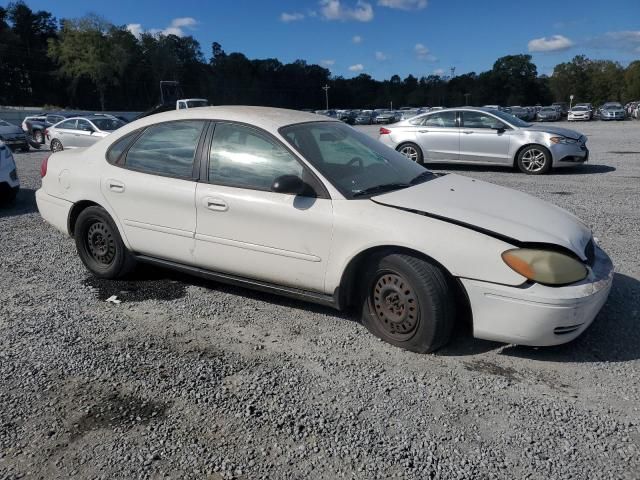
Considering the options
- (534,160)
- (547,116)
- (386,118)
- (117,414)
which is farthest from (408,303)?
(386,118)

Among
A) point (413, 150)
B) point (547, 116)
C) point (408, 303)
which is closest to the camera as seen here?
point (408, 303)

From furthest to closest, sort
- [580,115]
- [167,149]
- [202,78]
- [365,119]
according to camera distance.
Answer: [202,78] < [365,119] < [580,115] < [167,149]

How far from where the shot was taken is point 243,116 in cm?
425

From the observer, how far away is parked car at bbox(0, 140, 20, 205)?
8.44 m

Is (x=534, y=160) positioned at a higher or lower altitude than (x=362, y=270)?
higher

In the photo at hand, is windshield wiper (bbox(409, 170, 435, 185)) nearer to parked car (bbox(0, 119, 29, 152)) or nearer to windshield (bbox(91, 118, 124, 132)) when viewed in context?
windshield (bbox(91, 118, 124, 132))

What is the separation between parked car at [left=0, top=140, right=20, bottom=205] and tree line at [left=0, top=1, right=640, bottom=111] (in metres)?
79.6

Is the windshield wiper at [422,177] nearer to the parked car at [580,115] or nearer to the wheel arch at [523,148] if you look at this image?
the wheel arch at [523,148]

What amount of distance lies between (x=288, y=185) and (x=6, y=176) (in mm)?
6759

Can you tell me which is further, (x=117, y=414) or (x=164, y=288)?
(x=164, y=288)

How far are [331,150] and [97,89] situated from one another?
304ft

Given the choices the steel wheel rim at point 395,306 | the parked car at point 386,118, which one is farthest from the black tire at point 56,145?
the parked car at point 386,118

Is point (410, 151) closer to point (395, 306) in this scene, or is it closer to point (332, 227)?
point (332, 227)

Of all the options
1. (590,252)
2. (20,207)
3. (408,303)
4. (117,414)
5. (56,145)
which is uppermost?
(56,145)
